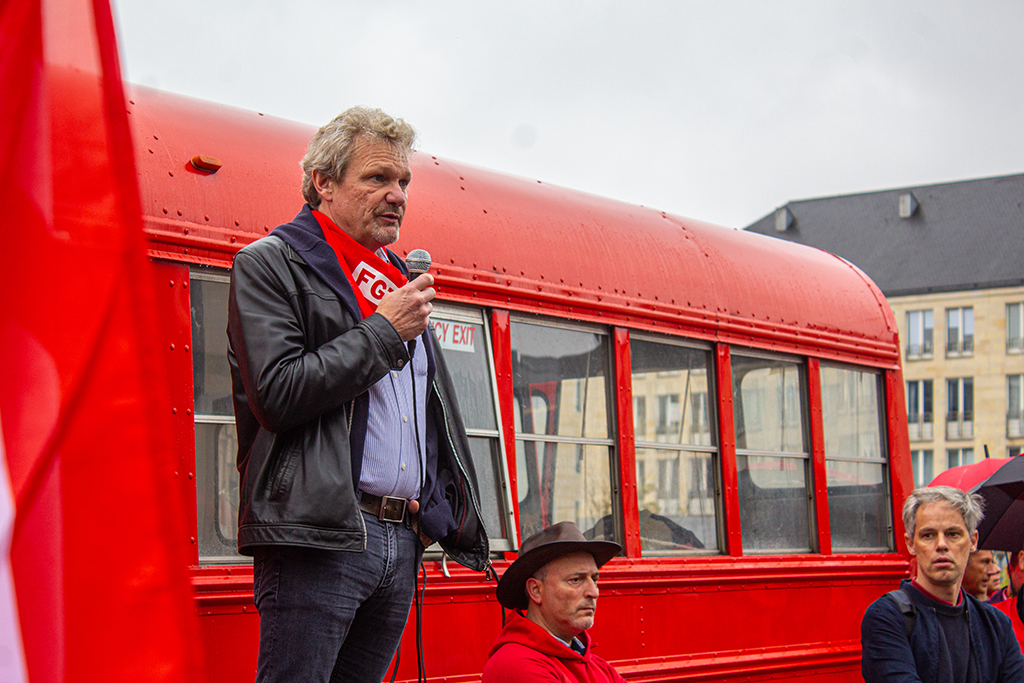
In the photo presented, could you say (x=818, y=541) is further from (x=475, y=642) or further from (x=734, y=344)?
(x=475, y=642)

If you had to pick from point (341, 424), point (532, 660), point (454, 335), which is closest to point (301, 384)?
point (341, 424)

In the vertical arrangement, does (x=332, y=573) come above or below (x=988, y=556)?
above

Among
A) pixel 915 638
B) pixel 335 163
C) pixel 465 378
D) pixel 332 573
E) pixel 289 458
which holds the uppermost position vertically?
pixel 335 163

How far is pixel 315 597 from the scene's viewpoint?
7.66ft

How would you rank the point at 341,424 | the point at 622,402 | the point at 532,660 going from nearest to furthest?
the point at 341,424
the point at 532,660
the point at 622,402

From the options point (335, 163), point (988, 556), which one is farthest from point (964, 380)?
point (335, 163)

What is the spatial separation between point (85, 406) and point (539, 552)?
118 inches

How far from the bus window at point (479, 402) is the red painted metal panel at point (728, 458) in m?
1.39

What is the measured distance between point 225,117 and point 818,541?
3.51m

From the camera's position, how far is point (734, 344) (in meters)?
5.40

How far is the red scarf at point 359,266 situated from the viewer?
8.56ft

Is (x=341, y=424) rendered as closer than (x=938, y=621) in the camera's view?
Yes

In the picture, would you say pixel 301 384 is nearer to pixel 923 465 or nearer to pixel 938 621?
pixel 938 621

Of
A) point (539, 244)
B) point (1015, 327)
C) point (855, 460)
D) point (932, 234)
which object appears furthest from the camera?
point (932, 234)
